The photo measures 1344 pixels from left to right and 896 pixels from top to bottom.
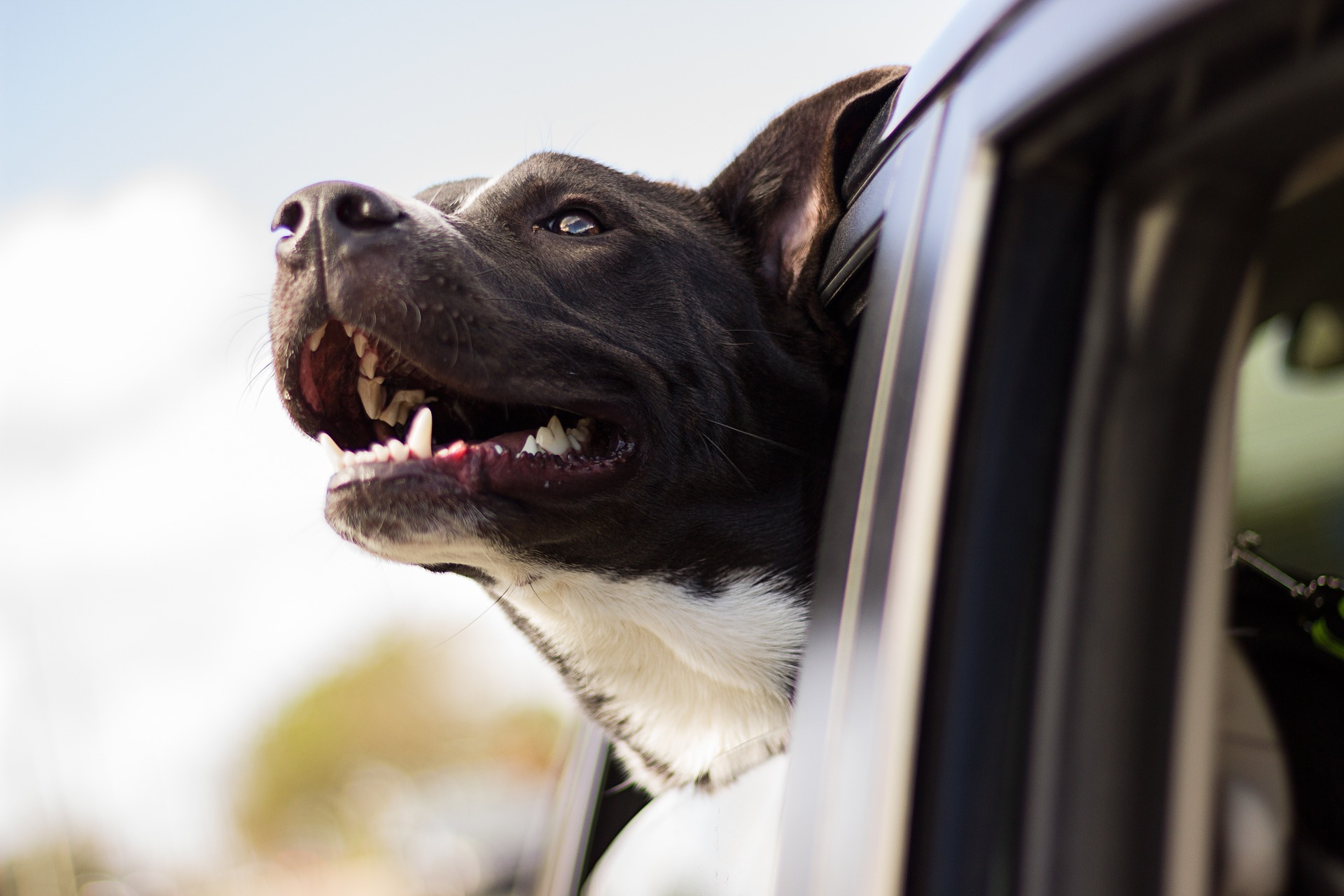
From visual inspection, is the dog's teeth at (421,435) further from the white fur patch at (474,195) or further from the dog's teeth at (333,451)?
the white fur patch at (474,195)

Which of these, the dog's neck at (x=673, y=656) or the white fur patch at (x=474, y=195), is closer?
the dog's neck at (x=673, y=656)

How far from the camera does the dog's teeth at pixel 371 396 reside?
83.3 inches

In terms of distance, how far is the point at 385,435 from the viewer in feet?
6.98

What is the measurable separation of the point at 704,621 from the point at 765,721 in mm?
276

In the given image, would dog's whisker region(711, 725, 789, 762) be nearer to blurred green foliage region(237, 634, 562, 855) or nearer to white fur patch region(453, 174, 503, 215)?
white fur patch region(453, 174, 503, 215)

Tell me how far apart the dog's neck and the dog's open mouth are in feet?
1.04

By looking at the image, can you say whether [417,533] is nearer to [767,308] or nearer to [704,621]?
[704,621]

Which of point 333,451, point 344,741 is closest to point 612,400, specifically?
point 333,451

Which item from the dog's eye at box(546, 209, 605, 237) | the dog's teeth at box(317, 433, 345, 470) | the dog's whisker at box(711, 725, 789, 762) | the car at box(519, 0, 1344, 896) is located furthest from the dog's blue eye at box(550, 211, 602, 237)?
the car at box(519, 0, 1344, 896)

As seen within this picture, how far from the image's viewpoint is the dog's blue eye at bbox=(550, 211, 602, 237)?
91.4 inches

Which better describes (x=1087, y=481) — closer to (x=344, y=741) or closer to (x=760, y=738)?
(x=760, y=738)

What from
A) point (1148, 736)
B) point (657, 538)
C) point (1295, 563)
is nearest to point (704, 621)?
point (657, 538)

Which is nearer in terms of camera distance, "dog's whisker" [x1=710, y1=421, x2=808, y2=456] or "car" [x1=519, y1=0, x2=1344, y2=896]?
"car" [x1=519, y1=0, x2=1344, y2=896]

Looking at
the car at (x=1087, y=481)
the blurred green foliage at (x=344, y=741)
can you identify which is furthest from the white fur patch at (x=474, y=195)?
the blurred green foliage at (x=344, y=741)
